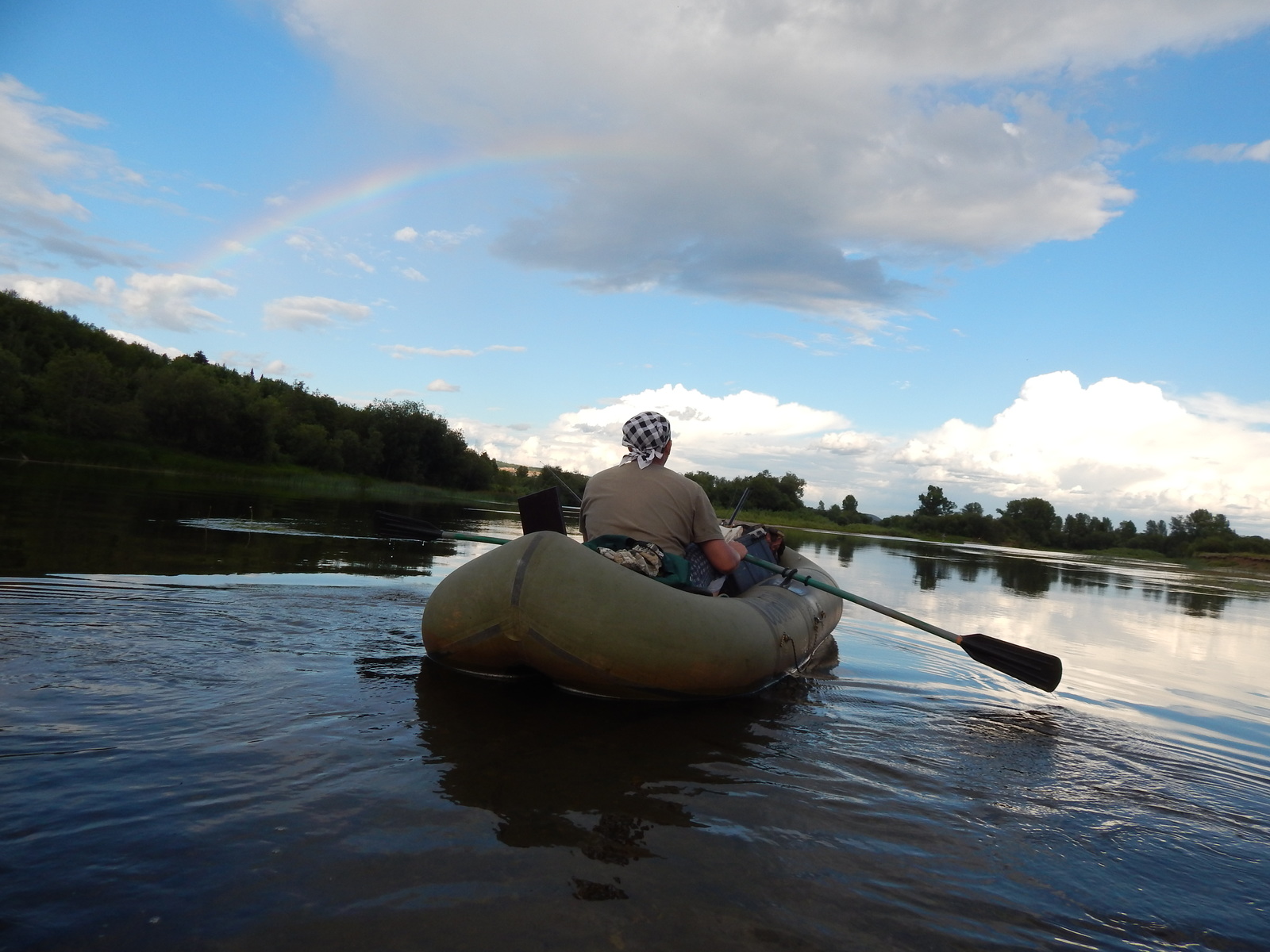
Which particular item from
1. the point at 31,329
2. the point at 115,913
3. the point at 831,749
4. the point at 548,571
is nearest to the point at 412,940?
the point at 115,913

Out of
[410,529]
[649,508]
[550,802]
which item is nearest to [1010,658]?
[649,508]

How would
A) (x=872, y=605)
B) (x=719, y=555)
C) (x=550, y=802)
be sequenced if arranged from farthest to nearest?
(x=872, y=605) → (x=719, y=555) → (x=550, y=802)

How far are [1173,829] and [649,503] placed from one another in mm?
3343

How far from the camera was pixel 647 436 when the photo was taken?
5.56 m

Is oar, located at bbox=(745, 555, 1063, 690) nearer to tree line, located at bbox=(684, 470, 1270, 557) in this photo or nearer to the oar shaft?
the oar shaft

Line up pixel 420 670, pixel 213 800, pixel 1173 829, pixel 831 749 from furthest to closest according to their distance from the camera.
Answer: pixel 420 670, pixel 831 749, pixel 1173 829, pixel 213 800

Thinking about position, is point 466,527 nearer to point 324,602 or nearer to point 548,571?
point 324,602

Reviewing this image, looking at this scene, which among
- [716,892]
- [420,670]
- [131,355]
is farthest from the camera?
[131,355]

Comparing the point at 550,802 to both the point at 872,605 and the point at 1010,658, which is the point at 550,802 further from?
the point at 1010,658

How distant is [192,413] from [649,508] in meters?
59.5

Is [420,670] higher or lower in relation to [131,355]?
lower

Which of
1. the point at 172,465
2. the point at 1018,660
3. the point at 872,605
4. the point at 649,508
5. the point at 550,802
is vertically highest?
the point at 172,465

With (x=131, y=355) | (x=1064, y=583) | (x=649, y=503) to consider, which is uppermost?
(x=131, y=355)

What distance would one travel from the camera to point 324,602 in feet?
23.6
